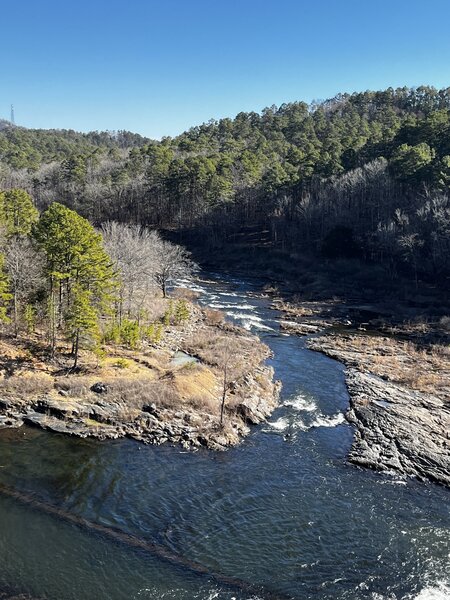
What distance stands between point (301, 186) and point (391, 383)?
66029 millimetres

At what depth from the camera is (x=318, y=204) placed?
86438 mm

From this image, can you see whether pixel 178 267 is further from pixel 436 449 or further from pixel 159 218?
pixel 159 218

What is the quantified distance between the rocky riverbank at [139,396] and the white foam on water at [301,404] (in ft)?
3.93

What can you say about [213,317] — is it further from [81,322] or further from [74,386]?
[74,386]

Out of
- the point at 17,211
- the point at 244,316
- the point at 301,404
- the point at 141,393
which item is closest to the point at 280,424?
the point at 301,404

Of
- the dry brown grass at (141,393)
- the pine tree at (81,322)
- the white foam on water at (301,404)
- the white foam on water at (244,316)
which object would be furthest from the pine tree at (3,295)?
the white foam on water at (244,316)

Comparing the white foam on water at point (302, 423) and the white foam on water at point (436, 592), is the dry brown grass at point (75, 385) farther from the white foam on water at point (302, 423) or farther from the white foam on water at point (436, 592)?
the white foam on water at point (436, 592)

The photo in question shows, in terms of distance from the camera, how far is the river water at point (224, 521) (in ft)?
54.1

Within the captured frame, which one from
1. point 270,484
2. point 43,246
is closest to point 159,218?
point 43,246

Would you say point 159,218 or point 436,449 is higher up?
point 159,218

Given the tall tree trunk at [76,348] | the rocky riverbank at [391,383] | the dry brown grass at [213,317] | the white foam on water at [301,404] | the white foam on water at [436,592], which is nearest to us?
the white foam on water at [436,592]

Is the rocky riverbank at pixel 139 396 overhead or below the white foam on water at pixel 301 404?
overhead

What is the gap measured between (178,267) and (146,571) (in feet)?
138

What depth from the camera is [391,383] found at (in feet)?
119
